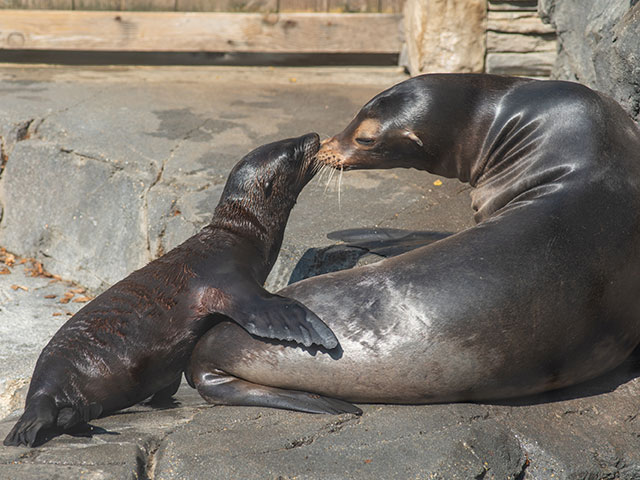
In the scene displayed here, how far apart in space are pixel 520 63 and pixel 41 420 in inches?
220

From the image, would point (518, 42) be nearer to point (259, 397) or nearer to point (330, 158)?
point (330, 158)

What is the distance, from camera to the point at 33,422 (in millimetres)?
3359

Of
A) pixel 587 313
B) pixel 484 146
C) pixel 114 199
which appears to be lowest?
pixel 114 199

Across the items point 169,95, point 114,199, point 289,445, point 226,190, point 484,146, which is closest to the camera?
point 289,445

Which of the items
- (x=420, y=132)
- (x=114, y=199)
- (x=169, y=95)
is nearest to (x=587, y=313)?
(x=420, y=132)

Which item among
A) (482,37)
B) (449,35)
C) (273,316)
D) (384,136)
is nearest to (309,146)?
(384,136)

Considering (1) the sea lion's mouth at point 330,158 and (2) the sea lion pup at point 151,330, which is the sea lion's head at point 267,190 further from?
(2) the sea lion pup at point 151,330

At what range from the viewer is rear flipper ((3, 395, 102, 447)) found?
3295mm

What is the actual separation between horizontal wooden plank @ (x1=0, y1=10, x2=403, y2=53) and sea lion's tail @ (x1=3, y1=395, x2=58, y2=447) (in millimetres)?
5423

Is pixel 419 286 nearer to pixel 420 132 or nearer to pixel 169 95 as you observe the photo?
pixel 420 132

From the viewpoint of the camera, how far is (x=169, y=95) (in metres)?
7.54

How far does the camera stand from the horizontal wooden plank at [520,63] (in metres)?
7.68

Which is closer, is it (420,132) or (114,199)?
(420,132)

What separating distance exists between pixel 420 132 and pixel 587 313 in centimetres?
125
